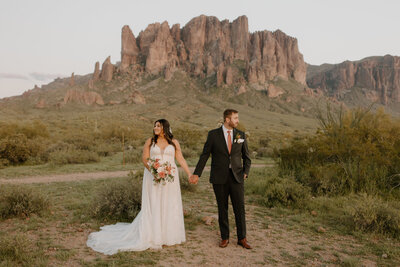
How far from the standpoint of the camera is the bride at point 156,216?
4.84 metres

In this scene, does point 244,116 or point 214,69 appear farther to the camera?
point 214,69

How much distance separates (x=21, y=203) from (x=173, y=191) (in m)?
3.79

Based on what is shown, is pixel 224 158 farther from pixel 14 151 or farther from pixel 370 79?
pixel 370 79

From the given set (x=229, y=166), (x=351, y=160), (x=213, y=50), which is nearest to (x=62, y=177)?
(x=229, y=166)

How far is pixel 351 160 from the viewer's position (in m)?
8.90

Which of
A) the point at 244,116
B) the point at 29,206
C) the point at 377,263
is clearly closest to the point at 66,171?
the point at 29,206

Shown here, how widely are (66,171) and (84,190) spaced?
16.7 feet

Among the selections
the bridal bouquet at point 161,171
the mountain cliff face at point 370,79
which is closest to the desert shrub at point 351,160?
the bridal bouquet at point 161,171

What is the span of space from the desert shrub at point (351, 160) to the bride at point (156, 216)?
210 inches

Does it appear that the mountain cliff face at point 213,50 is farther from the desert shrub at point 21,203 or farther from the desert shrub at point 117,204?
the desert shrub at point 21,203

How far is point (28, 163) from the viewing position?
638 inches

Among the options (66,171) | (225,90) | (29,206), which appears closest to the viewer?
(29,206)

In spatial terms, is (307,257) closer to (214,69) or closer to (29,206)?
(29,206)

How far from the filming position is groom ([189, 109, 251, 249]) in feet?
15.8
